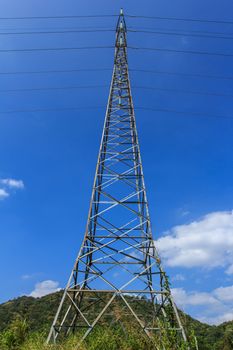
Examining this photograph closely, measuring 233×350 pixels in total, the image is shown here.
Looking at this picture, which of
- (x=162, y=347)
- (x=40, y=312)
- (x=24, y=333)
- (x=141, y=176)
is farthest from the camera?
(x=40, y=312)

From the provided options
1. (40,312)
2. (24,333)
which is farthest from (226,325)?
(24,333)

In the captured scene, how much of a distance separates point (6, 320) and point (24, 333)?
3594cm

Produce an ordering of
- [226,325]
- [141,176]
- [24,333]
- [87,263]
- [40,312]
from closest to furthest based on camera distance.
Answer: [87,263] → [141,176] → [24,333] → [40,312] → [226,325]

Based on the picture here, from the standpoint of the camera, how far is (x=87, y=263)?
15.8m

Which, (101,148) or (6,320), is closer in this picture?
(101,148)

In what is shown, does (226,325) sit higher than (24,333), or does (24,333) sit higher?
(226,325)

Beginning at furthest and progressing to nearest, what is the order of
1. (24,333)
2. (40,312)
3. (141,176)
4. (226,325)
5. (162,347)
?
1. (226,325)
2. (40,312)
3. (24,333)
4. (141,176)
5. (162,347)

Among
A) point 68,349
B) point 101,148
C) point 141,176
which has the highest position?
point 101,148

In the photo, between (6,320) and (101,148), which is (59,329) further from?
(6,320)

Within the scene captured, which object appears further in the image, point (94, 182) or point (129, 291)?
point (94, 182)

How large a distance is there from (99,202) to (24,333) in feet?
26.2

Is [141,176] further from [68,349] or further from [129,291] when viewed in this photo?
[68,349]

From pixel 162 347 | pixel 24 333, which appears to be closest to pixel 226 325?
pixel 24 333

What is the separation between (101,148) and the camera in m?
17.8
